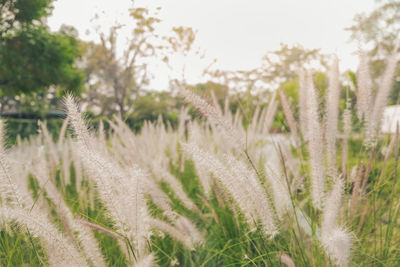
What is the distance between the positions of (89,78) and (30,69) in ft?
102

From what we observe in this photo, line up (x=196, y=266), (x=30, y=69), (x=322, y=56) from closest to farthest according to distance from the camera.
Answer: (x=196, y=266) < (x=30, y=69) < (x=322, y=56)

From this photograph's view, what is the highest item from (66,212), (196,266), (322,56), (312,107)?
(322,56)

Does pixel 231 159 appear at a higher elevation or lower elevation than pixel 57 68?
lower

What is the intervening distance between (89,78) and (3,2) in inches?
1381

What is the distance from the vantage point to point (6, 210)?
808 mm

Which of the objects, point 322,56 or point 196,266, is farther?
point 322,56

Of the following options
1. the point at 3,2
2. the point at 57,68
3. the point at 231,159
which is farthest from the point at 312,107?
the point at 57,68

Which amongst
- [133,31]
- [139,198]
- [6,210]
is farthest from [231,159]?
[133,31]

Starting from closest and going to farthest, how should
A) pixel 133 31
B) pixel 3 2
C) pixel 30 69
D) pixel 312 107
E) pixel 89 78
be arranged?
pixel 312 107, pixel 3 2, pixel 133 31, pixel 30 69, pixel 89 78

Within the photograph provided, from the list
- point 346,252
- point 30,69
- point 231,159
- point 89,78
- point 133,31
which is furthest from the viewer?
point 89,78

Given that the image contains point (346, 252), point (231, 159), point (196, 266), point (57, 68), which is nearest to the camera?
point (346, 252)

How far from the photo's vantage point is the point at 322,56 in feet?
81.0

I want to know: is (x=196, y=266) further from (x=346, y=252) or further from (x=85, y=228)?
(x=346, y=252)

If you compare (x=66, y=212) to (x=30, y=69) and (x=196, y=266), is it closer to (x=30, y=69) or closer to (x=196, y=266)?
(x=196, y=266)
